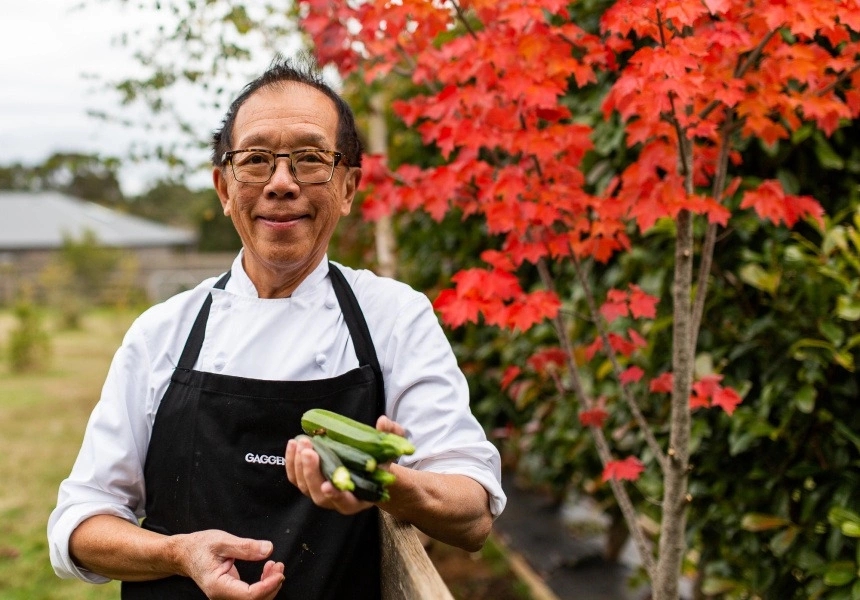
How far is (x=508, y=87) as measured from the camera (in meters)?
2.43

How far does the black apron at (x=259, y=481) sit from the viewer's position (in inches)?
66.2

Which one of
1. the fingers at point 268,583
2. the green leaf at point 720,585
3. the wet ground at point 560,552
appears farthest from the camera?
the wet ground at point 560,552

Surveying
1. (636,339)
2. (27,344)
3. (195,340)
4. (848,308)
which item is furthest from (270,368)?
(27,344)

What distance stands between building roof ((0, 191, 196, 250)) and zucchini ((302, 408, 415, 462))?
1491 inches

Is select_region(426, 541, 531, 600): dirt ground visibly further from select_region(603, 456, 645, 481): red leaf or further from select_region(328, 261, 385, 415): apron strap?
select_region(328, 261, 385, 415): apron strap

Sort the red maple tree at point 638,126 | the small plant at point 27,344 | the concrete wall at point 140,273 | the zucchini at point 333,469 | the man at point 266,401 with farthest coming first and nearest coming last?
the concrete wall at point 140,273 → the small plant at point 27,344 → the red maple tree at point 638,126 → the man at point 266,401 → the zucchini at point 333,469

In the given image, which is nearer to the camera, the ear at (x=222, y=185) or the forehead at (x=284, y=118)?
the forehead at (x=284, y=118)

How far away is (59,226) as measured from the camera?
131ft

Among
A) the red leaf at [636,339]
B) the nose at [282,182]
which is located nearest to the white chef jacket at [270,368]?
the nose at [282,182]

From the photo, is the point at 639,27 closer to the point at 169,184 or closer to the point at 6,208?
the point at 169,184

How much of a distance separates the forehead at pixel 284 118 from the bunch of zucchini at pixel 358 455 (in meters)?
0.66

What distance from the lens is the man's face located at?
1.76m

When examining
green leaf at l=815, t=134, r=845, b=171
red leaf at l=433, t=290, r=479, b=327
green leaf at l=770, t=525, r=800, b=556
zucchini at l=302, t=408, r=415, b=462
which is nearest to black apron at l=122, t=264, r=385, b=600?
zucchini at l=302, t=408, r=415, b=462

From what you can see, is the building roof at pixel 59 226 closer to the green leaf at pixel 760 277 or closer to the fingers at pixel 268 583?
the green leaf at pixel 760 277
